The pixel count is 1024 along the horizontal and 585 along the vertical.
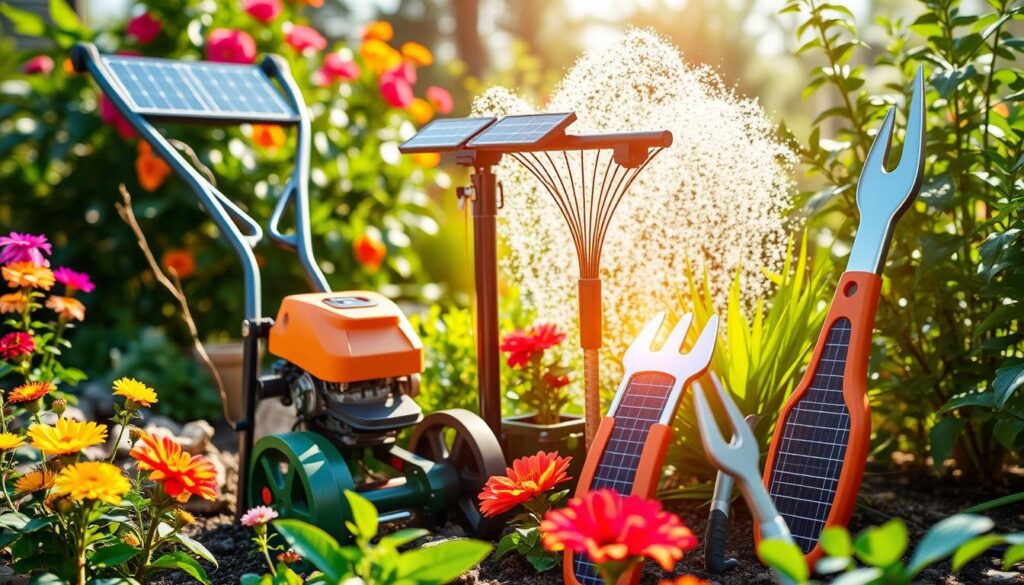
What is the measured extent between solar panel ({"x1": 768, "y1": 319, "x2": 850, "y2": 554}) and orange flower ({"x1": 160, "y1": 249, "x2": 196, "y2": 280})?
3.39 meters

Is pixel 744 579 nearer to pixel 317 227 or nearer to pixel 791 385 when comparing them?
pixel 791 385

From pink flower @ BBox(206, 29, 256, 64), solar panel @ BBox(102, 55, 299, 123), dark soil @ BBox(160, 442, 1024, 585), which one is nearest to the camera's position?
dark soil @ BBox(160, 442, 1024, 585)

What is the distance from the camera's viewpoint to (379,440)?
2.68 metres

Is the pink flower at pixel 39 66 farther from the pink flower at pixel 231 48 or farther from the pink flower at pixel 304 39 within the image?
the pink flower at pixel 304 39

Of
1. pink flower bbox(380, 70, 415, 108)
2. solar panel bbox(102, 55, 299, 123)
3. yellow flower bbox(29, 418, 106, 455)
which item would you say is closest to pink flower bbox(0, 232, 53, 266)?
solar panel bbox(102, 55, 299, 123)

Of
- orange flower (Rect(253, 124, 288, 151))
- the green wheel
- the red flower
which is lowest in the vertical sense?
the green wheel

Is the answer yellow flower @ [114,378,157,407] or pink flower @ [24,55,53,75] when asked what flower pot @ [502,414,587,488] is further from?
pink flower @ [24,55,53,75]

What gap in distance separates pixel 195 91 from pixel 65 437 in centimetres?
164

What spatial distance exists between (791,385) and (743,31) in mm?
14637

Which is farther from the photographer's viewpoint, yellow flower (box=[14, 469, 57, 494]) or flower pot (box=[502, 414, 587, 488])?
flower pot (box=[502, 414, 587, 488])

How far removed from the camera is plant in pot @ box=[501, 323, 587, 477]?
2768mm

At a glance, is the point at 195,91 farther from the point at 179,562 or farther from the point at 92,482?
the point at 92,482

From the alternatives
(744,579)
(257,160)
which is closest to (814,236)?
(744,579)

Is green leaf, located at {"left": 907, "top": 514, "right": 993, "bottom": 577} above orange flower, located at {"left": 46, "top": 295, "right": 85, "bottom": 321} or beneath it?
beneath
